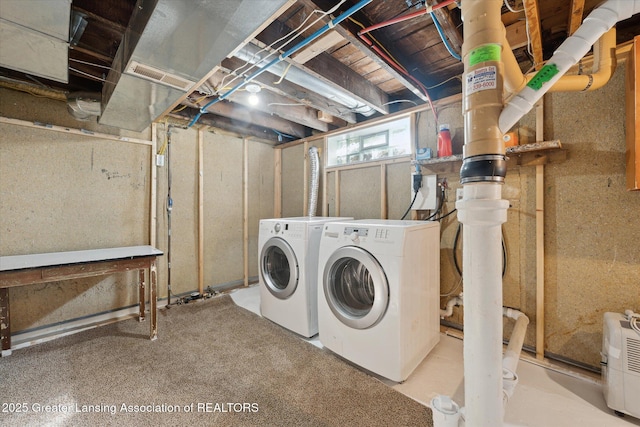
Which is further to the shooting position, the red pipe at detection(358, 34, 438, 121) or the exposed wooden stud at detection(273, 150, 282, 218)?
the exposed wooden stud at detection(273, 150, 282, 218)

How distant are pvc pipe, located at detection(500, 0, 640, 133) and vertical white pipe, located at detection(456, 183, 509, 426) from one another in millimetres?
252

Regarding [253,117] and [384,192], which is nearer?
[384,192]

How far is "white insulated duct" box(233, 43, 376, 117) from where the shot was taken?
1685 mm

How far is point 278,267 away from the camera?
2686 mm

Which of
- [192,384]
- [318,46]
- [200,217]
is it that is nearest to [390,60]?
[318,46]

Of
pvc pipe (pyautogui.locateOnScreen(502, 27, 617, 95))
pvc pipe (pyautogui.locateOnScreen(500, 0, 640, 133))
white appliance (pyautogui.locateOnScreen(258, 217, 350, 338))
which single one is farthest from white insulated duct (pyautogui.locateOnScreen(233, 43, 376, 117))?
pvc pipe (pyautogui.locateOnScreen(500, 0, 640, 133))

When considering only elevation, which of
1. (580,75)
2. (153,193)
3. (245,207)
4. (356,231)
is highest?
(580,75)

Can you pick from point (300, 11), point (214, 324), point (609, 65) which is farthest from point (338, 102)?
point (214, 324)

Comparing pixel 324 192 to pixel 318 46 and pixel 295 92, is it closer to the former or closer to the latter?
pixel 295 92

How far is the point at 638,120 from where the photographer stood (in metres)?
1.42

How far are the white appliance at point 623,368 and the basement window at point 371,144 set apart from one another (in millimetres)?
1890

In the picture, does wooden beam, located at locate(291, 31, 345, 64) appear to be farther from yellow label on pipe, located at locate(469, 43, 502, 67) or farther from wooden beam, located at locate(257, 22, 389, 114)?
yellow label on pipe, located at locate(469, 43, 502, 67)

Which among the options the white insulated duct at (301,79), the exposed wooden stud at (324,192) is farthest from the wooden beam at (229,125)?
the white insulated duct at (301,79)

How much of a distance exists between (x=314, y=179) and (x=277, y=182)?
3.01 ft
